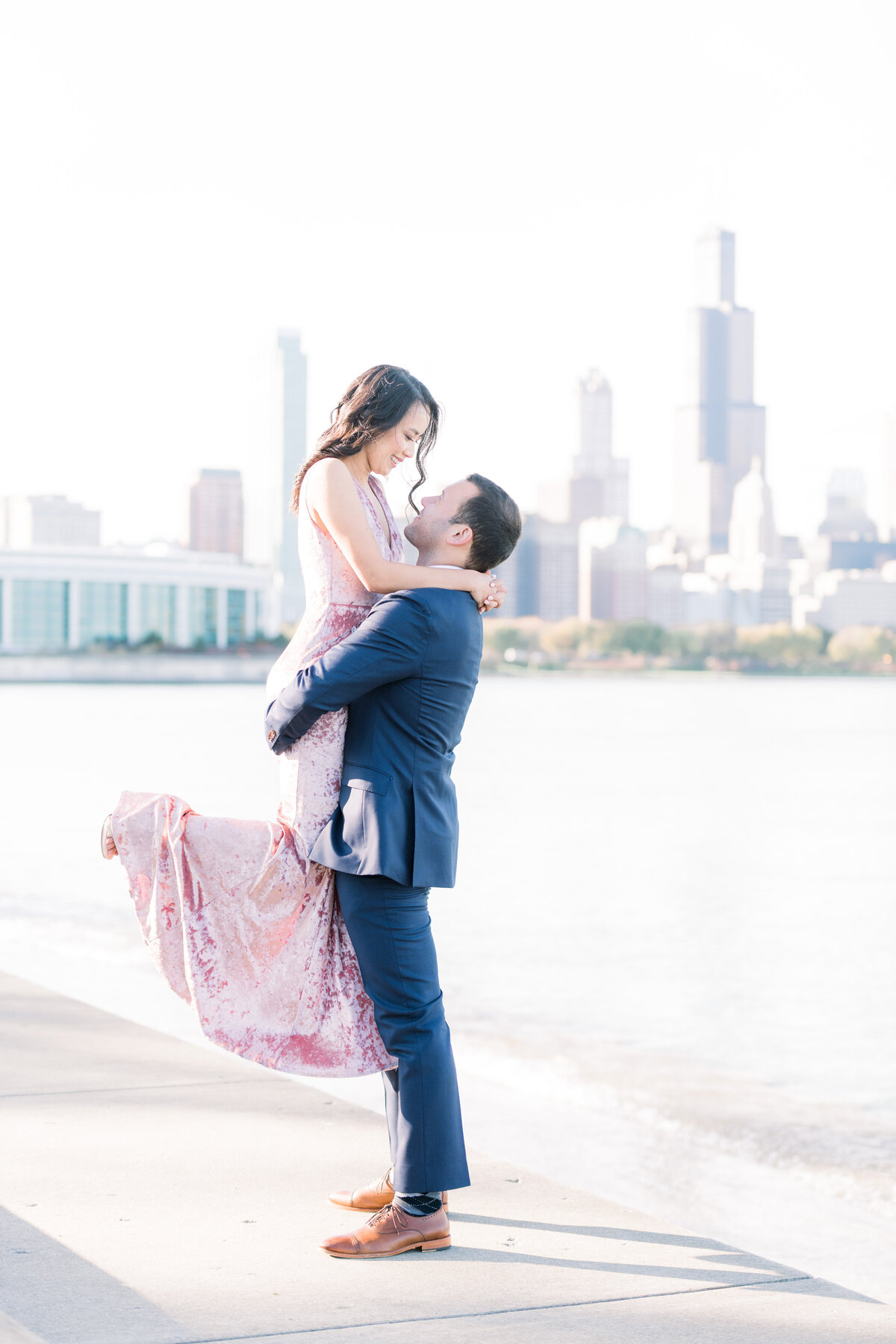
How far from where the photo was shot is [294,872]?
3.77 m

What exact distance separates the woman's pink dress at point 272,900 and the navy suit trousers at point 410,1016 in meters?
0.12

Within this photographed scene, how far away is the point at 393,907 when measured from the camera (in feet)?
12.1

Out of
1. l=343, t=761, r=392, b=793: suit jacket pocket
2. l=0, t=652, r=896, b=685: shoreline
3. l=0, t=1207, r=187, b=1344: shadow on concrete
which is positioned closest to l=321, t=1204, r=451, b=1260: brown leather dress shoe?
l=0, t=1207, r=187, b=1344: shadow on concrete

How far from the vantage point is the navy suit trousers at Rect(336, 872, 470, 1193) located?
12.1 ft

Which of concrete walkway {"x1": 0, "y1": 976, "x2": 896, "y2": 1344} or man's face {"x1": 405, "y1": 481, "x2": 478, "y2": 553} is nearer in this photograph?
concrete walkway {"x1": 0, "y1": 976, "x2": 896, "y2": 1344}

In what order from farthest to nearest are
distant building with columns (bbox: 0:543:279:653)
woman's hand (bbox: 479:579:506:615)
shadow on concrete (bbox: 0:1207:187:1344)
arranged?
distant building with columns (bbox: 0:543:279:653)
woman's hand (bbox: 479:579:506:615)
shadow on concrete (bbox: 0:1207:187:1344)

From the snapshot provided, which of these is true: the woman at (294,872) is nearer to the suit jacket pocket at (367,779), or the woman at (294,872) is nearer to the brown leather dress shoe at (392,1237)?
the suit jacket pocket at (367,779)

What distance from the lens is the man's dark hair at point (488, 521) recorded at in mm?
3779

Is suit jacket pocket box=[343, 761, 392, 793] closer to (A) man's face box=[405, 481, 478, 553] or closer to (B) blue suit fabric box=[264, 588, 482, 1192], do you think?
(B) blue suit fabric box=[264, 588, 482, 1192]

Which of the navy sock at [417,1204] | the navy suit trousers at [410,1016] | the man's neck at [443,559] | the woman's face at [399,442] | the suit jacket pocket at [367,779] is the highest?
the woman's face at [399,442]

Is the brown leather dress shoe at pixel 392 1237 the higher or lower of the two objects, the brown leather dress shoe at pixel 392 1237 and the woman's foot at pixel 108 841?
the lower

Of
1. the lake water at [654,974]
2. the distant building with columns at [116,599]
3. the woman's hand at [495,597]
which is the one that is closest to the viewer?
the woman's hand at [495,597]

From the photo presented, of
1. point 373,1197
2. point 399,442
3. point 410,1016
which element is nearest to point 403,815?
point 410,1016

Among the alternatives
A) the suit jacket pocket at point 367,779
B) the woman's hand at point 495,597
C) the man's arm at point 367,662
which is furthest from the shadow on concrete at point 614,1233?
the woman's hand at point 495,597
